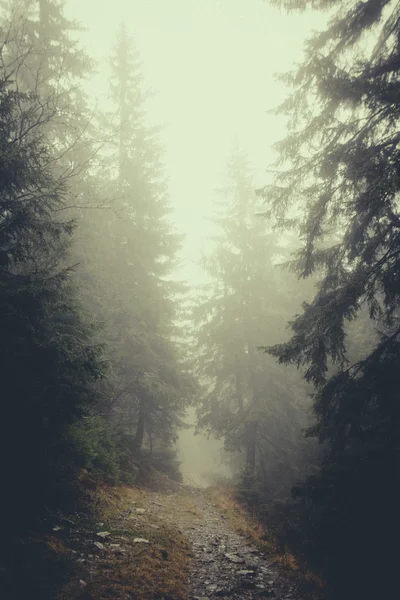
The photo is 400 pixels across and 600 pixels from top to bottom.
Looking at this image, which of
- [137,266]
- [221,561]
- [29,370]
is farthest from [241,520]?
[137,266]

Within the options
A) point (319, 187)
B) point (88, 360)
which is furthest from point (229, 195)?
point (88, 360)

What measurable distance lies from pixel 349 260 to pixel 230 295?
11981mm

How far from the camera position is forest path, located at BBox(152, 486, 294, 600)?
598 cm

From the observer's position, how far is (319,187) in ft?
29.7

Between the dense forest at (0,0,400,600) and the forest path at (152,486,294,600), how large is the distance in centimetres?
103

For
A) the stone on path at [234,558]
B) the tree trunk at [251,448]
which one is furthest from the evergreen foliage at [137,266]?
the stone on path at [234,558]

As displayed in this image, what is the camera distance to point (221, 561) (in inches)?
288

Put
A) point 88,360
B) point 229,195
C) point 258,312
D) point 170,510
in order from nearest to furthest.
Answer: point 88,360 → point 170,510 → point 258,312 → point 229,195

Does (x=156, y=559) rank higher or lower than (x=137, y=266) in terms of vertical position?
lower

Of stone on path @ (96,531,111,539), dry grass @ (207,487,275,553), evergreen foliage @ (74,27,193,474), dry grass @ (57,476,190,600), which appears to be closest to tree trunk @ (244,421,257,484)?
dry grass @ (207,487,275,553)

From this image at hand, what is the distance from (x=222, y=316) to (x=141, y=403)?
24.0ft

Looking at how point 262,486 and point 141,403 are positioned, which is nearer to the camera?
point 262,486

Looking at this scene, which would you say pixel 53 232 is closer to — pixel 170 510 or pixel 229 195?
pixel 170 510

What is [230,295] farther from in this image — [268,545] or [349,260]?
[268,545]
